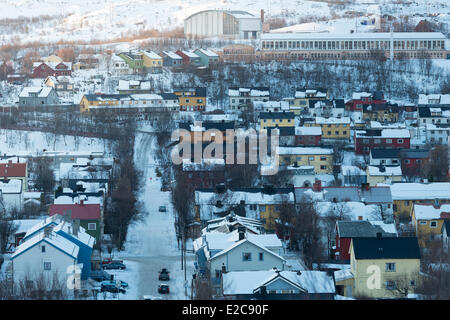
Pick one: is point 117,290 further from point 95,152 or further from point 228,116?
point 228,116

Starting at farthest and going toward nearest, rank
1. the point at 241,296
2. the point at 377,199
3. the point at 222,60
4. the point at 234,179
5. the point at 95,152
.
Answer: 1. the point at 222,60
2. the point at 95,152
3. the point at 234,179
4. the point at 377,199
5. the point at 241,296

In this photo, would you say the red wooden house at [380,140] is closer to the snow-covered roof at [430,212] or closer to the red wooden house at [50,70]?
the snow-covered roof at [430,212]

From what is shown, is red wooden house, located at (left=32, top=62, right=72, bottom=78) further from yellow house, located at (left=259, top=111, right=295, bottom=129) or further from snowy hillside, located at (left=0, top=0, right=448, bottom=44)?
snowy hillside, located at (left=0, top=0, right=448, bottom=44)

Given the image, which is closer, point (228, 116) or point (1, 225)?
point (1, 225)

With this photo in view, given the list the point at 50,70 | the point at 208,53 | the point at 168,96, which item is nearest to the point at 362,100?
the point at 168,96

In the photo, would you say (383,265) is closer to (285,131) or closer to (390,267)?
(390,267)

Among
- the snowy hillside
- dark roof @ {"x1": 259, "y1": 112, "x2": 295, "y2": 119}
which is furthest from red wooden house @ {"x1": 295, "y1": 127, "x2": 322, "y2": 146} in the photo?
the snowy hillside

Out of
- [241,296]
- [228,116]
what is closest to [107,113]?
[228,116]
